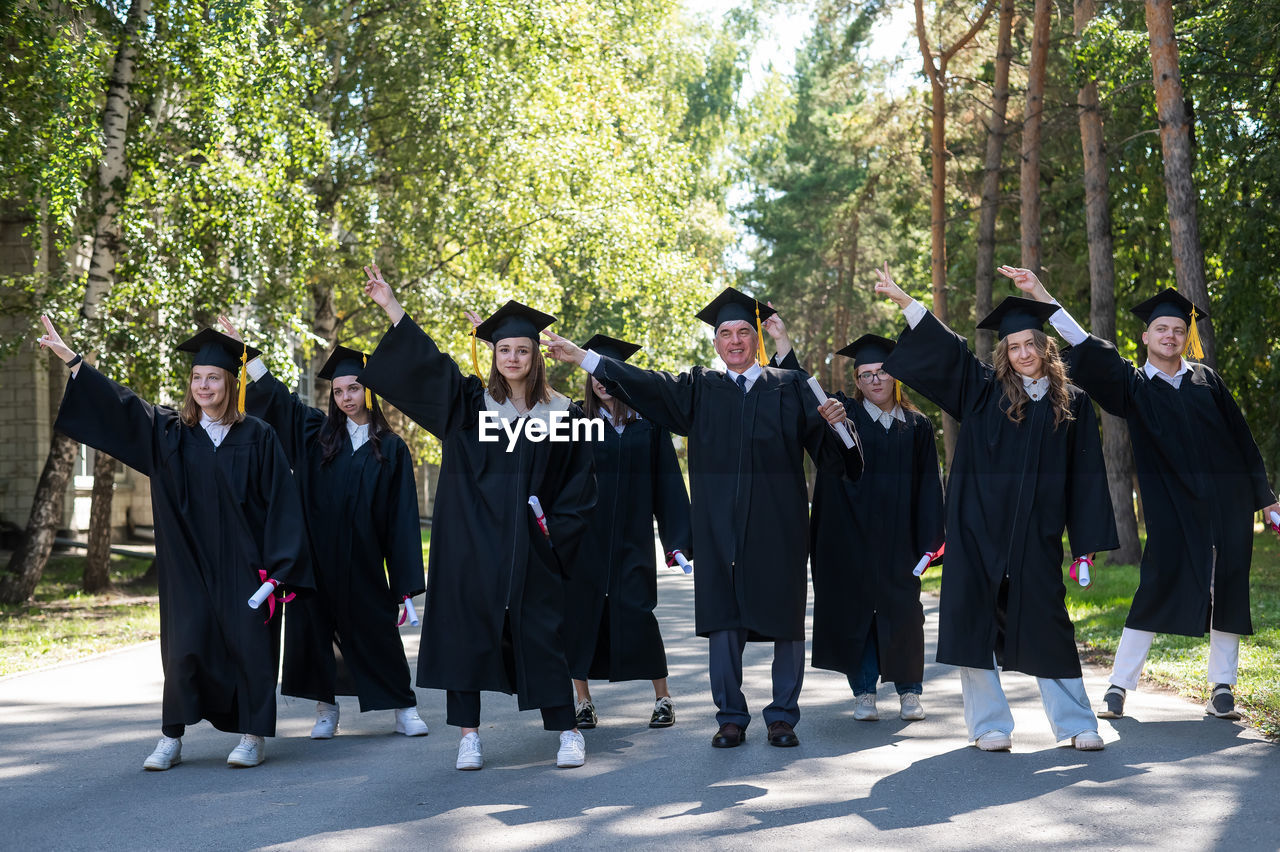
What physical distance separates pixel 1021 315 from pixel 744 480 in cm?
168

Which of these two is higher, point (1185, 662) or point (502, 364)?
point (502, 364)

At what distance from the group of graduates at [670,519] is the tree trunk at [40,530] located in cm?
857

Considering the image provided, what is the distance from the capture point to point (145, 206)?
51.6 ft

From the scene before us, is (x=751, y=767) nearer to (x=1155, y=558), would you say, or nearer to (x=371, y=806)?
(x=371, y=806)

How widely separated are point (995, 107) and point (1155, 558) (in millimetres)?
15532

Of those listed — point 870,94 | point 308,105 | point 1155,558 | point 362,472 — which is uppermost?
point 870,94

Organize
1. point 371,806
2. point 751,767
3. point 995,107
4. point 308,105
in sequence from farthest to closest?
point 995,107 < point 308,105 < point 751,767 < point 371,806

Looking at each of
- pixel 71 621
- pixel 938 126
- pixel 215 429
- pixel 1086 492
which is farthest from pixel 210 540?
pixel 938 126

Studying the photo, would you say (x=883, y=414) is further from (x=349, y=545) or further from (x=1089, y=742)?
(x=349, y=545)

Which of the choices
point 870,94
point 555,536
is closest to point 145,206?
point 555,536

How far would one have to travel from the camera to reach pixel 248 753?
22.2 feet

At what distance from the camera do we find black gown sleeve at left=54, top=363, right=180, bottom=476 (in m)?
6.94

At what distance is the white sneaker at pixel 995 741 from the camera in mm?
6836

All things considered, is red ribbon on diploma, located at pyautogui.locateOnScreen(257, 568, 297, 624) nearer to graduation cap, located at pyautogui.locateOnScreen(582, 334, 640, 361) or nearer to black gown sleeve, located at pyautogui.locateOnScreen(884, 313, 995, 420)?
graduation cap, located at pyautogui.locateOnScreen(582, 334, 640, 361)
